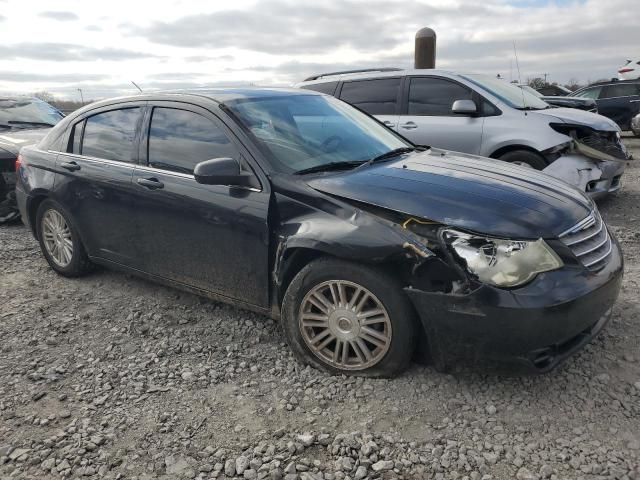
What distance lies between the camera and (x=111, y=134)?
13.7 feet

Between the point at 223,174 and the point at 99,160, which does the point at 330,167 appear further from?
the point at 99,160

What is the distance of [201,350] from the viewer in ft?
11.3

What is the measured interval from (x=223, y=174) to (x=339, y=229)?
→ 80 centimetres

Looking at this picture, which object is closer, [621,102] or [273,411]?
[273,411]

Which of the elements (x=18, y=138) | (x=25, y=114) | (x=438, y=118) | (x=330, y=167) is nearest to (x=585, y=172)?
(x=438, y=118)

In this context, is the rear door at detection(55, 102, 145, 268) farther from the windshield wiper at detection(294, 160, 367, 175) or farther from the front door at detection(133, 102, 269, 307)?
the windshield wiper at detection(294, 160, 367, 175)

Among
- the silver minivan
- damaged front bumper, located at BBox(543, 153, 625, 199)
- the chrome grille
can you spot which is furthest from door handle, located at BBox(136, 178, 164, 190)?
damaged front bumper, located at BBox(543, 153, 625, 199)

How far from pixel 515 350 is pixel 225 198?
187cm

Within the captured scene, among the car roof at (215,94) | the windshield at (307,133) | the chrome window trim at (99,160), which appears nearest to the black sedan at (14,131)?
the chrome window trim at (99,160)

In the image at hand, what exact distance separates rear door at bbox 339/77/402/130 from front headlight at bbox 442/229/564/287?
15.6ft

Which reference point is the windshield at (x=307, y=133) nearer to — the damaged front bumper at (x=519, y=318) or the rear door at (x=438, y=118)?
the damaged front bumper at (x=519, y=318)

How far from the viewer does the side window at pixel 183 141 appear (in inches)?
136

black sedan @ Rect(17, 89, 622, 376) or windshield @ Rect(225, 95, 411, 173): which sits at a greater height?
windshield @ Rect(225, 95, 411, 173)

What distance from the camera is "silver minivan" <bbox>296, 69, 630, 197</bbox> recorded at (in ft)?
20.4
